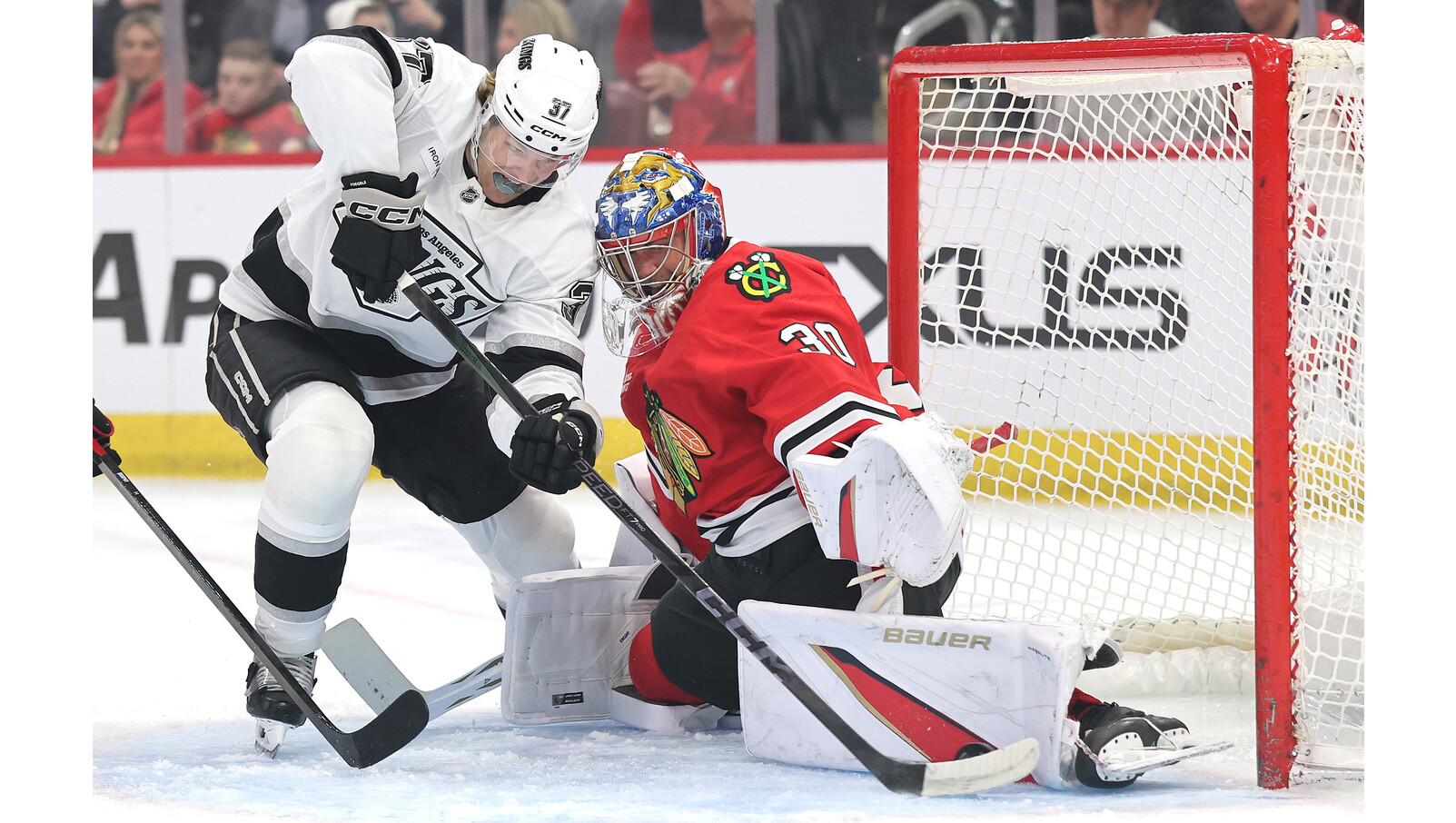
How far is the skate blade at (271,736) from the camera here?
6.49ft

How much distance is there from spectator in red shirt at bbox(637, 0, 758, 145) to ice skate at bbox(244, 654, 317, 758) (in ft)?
9.65

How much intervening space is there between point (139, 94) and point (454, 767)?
12.1ft

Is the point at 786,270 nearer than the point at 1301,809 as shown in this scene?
No

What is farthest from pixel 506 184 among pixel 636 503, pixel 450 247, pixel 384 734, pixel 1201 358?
pixel 1201 358

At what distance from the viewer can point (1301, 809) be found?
1648 millimetres

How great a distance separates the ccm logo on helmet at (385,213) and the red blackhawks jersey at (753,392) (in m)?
0.37

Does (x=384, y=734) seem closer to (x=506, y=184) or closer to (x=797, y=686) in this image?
(x=797, y=686)

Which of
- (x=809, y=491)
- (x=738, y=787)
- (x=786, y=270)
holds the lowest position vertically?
(x=738, y=787)

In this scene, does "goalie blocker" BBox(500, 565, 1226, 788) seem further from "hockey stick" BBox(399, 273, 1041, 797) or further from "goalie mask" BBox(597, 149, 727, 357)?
"goalie mask" BBox(597, 149, 727, 357)

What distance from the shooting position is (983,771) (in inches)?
67.5

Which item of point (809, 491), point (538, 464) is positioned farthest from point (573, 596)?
point (809, 491)

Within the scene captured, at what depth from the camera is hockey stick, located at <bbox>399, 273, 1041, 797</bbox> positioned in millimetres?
1713

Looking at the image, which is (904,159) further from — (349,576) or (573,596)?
(349,576)

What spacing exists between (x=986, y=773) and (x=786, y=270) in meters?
0.69
